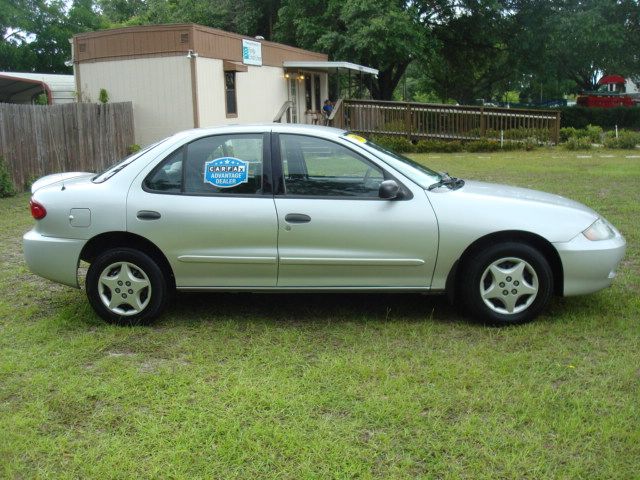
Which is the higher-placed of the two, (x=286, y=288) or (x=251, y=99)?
(x=251, y=99)

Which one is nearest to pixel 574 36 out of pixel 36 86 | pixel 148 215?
pixel 36 86

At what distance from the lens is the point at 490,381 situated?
160 inches

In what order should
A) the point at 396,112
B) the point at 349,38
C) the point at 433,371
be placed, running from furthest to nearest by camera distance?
the point at 349,38 < the point at 396,112 < the point at 433,371

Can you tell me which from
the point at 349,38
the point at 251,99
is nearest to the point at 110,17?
the point at 349,38

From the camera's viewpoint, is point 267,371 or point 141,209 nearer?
point 267,371

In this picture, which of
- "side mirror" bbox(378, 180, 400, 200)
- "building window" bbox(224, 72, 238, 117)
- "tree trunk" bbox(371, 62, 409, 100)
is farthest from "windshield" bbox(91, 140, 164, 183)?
"tree trunk" bbox(371, 62, 409, 100)

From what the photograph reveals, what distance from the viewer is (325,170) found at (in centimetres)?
523

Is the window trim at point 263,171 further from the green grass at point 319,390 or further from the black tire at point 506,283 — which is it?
the black tire at point 506,283

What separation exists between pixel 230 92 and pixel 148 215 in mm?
16401

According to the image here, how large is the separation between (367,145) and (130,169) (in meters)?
1.82

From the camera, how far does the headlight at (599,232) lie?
16.4ft

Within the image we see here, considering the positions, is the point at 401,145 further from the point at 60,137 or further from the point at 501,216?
the point at 501,216

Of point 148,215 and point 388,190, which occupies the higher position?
point 388,190

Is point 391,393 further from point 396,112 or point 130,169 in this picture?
point 396,112
